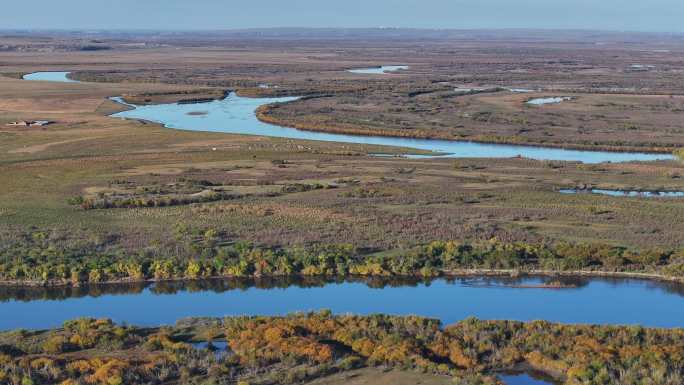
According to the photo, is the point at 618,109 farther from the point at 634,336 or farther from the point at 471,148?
the point at 634,336

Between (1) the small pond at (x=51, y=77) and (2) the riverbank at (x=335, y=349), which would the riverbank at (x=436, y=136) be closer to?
(2) the riverbank at (x=335, y=349)

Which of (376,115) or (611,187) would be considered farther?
(376,115)

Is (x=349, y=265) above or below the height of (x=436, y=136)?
above

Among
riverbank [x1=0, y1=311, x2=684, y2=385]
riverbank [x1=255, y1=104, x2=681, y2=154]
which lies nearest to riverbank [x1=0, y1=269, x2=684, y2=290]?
riverbank [x1=0, y1=311, x2=684, y2=385]

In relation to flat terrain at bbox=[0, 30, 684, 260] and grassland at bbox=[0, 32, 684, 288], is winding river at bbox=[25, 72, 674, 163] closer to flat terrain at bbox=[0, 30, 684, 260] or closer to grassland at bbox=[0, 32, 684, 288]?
flat terrain at bbox=[0, 30, 684, 260]

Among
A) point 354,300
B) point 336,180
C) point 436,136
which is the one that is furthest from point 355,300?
point 436,136

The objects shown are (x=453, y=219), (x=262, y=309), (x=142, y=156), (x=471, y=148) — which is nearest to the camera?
(x=262, y=309)

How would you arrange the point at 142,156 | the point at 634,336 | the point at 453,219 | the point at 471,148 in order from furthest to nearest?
the point at 471,148, the point at 142,156, the point at 453,219, the point at 634,336

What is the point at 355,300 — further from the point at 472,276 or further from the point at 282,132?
the point at 282,132

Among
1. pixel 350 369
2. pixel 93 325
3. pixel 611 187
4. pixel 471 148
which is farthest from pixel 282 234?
pixel 471 148
